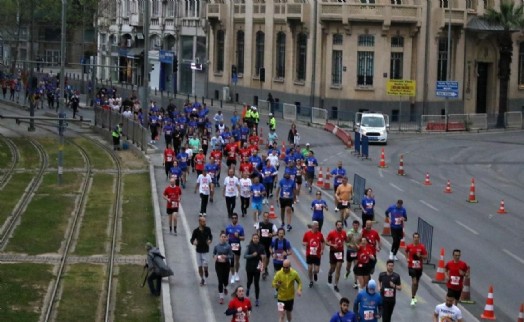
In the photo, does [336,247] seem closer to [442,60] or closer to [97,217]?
[97,217]

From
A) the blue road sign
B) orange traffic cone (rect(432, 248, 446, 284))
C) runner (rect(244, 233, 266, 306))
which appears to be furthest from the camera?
the blue road sign

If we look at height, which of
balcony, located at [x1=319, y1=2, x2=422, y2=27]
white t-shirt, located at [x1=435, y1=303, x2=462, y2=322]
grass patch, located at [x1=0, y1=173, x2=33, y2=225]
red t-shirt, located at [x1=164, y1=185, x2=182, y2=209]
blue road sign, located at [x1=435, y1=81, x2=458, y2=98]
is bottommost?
grass patch, located at [x1=0, y1=173, x2=33, y2=225]

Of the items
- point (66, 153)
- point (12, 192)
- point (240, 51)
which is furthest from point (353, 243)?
point (240, 51)

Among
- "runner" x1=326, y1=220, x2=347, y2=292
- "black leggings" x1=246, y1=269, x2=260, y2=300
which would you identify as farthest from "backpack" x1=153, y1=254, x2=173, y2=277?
"runner" x1=326, y1=220, x2=347, y2=292

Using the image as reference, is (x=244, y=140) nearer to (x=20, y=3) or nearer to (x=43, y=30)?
(x=20, y=3)

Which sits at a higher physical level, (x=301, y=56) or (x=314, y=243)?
(x=301, y=56)

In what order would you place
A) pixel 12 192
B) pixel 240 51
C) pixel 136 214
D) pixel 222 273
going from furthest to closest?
pixel 240 51, pixel 12 192, pixel 136 214, pixel 222 273

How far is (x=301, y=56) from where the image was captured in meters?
72.8

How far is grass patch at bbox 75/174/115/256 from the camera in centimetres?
2930

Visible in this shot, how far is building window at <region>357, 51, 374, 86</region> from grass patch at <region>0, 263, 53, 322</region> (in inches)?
1724

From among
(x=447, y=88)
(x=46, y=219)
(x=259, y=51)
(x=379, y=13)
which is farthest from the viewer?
(x=259, y=51)

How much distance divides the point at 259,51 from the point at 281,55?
3.34 m

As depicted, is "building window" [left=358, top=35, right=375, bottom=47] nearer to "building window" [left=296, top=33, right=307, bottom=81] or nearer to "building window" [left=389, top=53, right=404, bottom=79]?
"building window" [left=389, top=53, right=404, bottom=79]

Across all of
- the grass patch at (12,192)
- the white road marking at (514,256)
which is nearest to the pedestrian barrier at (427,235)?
the white road marking at (514,256)
